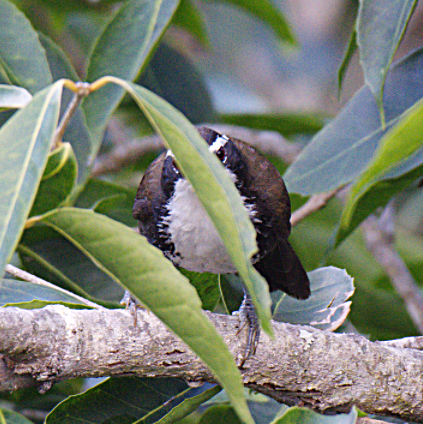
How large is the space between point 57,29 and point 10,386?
2616 millimetres

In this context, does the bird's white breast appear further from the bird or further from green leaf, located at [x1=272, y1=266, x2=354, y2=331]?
green leaf, located at [x1=272, y1=266, x2=354, y2=331]

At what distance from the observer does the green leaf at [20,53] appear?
6.53ft

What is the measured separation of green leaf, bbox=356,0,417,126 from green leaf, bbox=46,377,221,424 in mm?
1032

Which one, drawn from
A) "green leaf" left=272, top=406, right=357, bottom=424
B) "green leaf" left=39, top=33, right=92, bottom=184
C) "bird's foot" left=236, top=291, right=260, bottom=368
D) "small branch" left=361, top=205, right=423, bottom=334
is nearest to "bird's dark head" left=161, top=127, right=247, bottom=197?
"green leaf" left=39, top=33, right=92, bottom=184

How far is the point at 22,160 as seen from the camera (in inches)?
33.1

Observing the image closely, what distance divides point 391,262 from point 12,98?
Result: 2.01m

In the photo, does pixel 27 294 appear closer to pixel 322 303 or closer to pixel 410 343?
pixel 322 303

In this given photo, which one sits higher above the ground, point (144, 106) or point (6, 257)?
point (144, 106)

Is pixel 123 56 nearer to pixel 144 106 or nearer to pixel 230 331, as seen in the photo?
pixel 230 331

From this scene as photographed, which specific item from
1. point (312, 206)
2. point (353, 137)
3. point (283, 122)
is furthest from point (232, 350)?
point (283, 122)

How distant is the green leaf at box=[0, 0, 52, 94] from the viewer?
1.99m

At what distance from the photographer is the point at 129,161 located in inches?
125

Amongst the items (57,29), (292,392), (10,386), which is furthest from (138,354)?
(57,29)

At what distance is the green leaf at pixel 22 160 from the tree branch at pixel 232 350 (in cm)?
48
